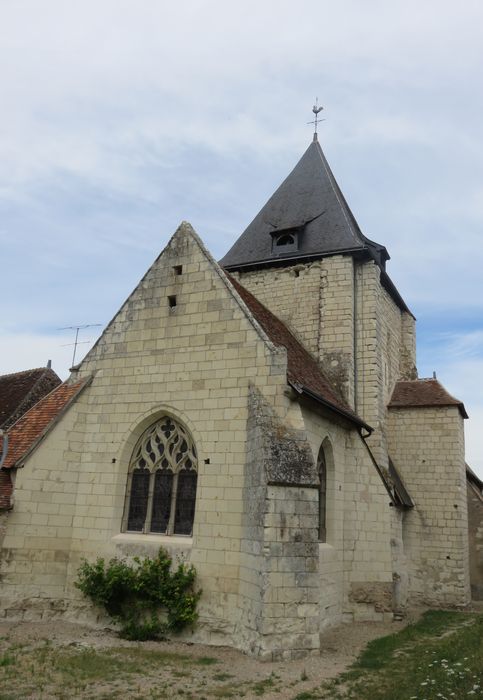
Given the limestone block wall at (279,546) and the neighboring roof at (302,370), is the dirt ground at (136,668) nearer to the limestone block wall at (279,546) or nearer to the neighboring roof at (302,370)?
the limestone block wall at (279,546)

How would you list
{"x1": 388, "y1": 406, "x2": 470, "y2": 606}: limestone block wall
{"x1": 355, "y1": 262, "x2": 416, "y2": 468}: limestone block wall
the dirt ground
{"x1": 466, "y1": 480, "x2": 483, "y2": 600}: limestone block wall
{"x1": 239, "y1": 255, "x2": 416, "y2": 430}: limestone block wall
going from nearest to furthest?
the dirt ground < {"x1": 355, "y1": 262, "x2": 416, "y2": 468}: limestone block wall < {"x1": 239, "y1": 255, "x2": 416, "y2": 430}: limestone block wall < {"x1": 388, "y1": 406, "x2": 470, "y2": 606}: limestone block wall < {"x1": 466, "y1": 480, "x2": 483, "y2": 600}: limestone block wall

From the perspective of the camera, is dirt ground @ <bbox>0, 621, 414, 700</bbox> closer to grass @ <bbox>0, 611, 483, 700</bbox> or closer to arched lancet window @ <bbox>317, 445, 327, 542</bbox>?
grass @ <bbox>0, 611, 483, 700</bbox>

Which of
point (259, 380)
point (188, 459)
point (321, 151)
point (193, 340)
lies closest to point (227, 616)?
point (188, 459)

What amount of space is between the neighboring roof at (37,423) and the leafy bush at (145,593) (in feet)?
7.61

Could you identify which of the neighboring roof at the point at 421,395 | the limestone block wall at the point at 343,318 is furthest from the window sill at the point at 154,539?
the neighboring roof at the point at 421,395

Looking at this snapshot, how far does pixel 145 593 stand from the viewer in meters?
8.90

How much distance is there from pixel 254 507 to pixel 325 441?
283 centimetres

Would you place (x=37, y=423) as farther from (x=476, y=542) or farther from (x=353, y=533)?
(x=476, y=542)

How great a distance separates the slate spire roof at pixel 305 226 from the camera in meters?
15.5

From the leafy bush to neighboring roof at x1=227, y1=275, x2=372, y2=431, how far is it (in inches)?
139

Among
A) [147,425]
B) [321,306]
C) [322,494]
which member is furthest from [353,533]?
[321,306]

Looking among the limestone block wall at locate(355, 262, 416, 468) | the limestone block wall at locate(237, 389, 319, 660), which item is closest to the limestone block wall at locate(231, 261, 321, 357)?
the limestone block wall at locate(355, 262, 416, 468)

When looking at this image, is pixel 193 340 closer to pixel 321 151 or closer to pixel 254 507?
pixel 254 507

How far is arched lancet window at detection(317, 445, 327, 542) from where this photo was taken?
34.5 feet
